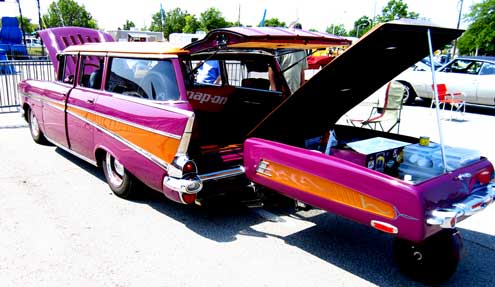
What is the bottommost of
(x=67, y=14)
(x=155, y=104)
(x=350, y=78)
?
(x=155, y=104)

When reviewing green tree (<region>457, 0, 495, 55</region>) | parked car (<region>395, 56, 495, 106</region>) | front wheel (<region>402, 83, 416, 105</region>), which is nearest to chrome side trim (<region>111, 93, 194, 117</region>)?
parked car (<region>395, 56, 495, 106</region>)

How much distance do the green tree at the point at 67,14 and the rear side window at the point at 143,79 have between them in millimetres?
59388

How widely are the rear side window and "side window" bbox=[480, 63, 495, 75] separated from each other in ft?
36.5

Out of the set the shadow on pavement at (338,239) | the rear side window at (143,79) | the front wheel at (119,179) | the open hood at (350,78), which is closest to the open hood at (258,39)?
the rear side window at (143,79)

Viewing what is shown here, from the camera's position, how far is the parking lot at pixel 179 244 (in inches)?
130

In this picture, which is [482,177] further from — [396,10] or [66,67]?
[396,10]

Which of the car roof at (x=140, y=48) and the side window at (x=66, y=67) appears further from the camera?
the side window at (x=66, y=67)

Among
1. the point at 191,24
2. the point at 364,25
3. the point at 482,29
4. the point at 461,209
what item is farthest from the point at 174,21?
the point at 461,209

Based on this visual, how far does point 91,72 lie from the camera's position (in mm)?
5469

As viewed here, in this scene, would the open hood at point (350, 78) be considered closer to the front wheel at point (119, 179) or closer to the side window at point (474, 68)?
the front wheel at point (119, 179)

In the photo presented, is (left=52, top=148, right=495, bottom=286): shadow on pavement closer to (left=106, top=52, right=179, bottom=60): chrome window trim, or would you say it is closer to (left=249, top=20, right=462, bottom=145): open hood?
(left=249, top=20, right=462, bottom=145): open hood

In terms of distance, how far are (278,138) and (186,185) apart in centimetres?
106

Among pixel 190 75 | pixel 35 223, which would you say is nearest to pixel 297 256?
pixel 190 75

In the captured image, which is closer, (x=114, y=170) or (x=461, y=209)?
(x=461, y=209)
